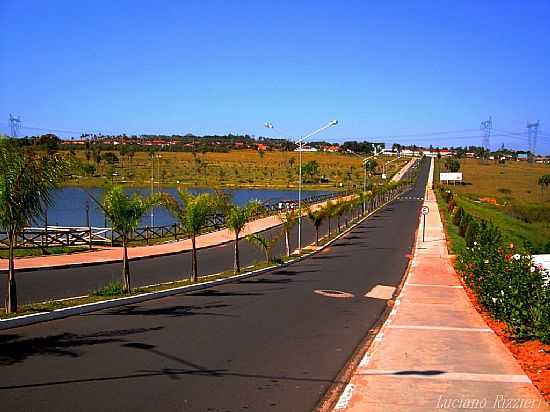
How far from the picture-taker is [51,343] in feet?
36.6

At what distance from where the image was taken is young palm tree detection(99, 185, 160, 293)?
17.4 metres

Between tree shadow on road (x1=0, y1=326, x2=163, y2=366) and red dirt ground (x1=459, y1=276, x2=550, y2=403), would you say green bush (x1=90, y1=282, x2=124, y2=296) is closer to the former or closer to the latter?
tree shadow on road (x1=0, y1=326, x2=163, y2=366)

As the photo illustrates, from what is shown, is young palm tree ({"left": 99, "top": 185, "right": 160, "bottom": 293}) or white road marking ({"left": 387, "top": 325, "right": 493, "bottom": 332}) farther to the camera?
young palm tree ({"left": 99, "top": 185, "right": 160, "bottom": 293})

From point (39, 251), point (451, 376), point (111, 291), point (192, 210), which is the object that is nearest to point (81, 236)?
point (39, 251)

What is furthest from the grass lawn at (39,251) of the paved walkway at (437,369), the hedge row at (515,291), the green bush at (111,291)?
the hedge row at (515,291)

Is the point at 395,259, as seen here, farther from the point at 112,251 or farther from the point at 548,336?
the point at 548,336

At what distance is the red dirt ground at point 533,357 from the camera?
9805 mm

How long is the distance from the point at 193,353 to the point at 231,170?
4881 inches

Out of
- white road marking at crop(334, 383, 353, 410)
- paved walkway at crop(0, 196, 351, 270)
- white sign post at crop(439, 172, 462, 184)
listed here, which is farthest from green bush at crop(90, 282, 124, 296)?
white sign post at crop(439, 172, 462, 184)

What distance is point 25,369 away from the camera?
30.8 ft

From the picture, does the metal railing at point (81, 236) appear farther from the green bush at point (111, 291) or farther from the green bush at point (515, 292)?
the green bush at point (515, 292)

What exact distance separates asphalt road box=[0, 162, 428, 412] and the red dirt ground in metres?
3.00

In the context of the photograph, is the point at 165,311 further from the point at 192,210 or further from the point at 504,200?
the point at 504,200

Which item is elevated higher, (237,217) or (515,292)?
(237,217)
